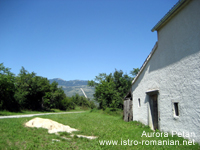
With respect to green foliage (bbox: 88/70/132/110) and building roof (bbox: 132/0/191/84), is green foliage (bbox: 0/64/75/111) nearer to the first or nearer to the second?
green foliage (bbox: 88/70/132/110)

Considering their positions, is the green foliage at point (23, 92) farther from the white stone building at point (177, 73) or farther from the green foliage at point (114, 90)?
the white stone building at point (177, 73)

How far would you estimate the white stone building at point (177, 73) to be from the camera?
6.67 metres

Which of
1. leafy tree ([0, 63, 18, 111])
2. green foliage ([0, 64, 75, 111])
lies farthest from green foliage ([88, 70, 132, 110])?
leafy tree ([0, 63, 18, 111])

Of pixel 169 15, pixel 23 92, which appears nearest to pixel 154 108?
pixel 169 15

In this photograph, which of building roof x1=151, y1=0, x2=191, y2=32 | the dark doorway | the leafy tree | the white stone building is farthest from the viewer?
the leafy tree

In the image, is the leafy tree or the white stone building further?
the leafy tree

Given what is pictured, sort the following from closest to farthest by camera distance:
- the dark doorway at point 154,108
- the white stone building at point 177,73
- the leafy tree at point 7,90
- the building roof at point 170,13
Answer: the white stone building at point 177,73
the building roof at point 170,13
the dark doorway at point 154,108
the leafy tree at point 7,90

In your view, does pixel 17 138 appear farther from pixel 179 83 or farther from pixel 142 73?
pixel 142 73

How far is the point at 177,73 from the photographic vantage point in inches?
309

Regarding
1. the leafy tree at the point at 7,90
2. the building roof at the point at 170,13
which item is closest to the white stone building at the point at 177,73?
the building roof at the point at 170,13

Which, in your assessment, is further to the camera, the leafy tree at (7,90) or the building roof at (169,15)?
the leafy tree at (7,90)

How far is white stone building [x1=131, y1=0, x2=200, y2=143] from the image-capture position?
667cm

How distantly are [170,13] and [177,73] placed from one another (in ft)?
9.83

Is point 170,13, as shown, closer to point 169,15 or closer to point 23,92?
point 169,15
